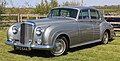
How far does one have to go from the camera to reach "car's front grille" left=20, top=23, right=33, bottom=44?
330 inches

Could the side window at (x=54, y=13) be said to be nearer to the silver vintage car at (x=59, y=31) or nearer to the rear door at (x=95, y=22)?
the silver vintage car at (x=59, y=31)

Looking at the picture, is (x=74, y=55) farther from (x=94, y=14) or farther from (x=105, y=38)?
(x=105, y=38)

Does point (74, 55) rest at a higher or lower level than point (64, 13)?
lower

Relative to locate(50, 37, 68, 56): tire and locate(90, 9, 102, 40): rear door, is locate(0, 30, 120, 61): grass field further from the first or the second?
locate(90, 9, 102, 40): rear door

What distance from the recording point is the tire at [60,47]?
8570 mm

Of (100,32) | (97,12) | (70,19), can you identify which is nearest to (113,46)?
(100,32)

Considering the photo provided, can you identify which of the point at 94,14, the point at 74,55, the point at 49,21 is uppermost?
the point at 94,14

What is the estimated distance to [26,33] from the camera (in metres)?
8.47

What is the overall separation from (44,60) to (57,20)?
1.63 meters

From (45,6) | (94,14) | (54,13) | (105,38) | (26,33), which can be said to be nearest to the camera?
(26,33)

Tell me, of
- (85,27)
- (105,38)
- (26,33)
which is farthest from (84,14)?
(26,33)

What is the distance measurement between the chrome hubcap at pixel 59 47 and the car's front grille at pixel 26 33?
2.80 feet

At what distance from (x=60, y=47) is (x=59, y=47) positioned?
0.05 meters

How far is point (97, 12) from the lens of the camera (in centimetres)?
1116
